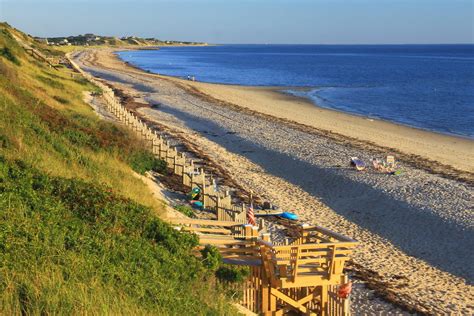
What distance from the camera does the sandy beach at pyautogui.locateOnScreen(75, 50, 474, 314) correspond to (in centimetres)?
1297

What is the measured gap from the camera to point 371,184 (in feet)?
67.6

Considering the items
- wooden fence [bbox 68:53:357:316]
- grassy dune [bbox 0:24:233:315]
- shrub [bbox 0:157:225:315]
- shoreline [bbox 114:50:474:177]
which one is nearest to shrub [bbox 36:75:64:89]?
shoreline [bbox 114:50:474:177]

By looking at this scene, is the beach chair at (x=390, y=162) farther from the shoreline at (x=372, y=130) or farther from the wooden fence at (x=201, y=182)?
the wooden fence at (x=201, y=182)

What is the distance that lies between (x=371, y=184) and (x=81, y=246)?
14766 mm

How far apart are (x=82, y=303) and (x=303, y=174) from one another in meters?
17.2

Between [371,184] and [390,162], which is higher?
[390,162]

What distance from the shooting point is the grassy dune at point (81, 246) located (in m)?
5.91

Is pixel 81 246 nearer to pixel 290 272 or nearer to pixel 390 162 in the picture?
pixel 290 272

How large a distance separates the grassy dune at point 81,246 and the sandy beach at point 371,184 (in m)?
4.50

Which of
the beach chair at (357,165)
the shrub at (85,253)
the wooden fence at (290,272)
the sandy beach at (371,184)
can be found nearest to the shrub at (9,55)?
the sandy beach at (371,184)

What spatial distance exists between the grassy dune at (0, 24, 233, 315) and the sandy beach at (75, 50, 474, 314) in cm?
450

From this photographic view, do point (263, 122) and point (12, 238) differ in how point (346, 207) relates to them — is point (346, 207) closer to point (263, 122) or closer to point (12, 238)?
point (12, 238)

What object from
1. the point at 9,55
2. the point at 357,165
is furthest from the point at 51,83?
the point at 357,165

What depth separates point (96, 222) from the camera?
336 inches
